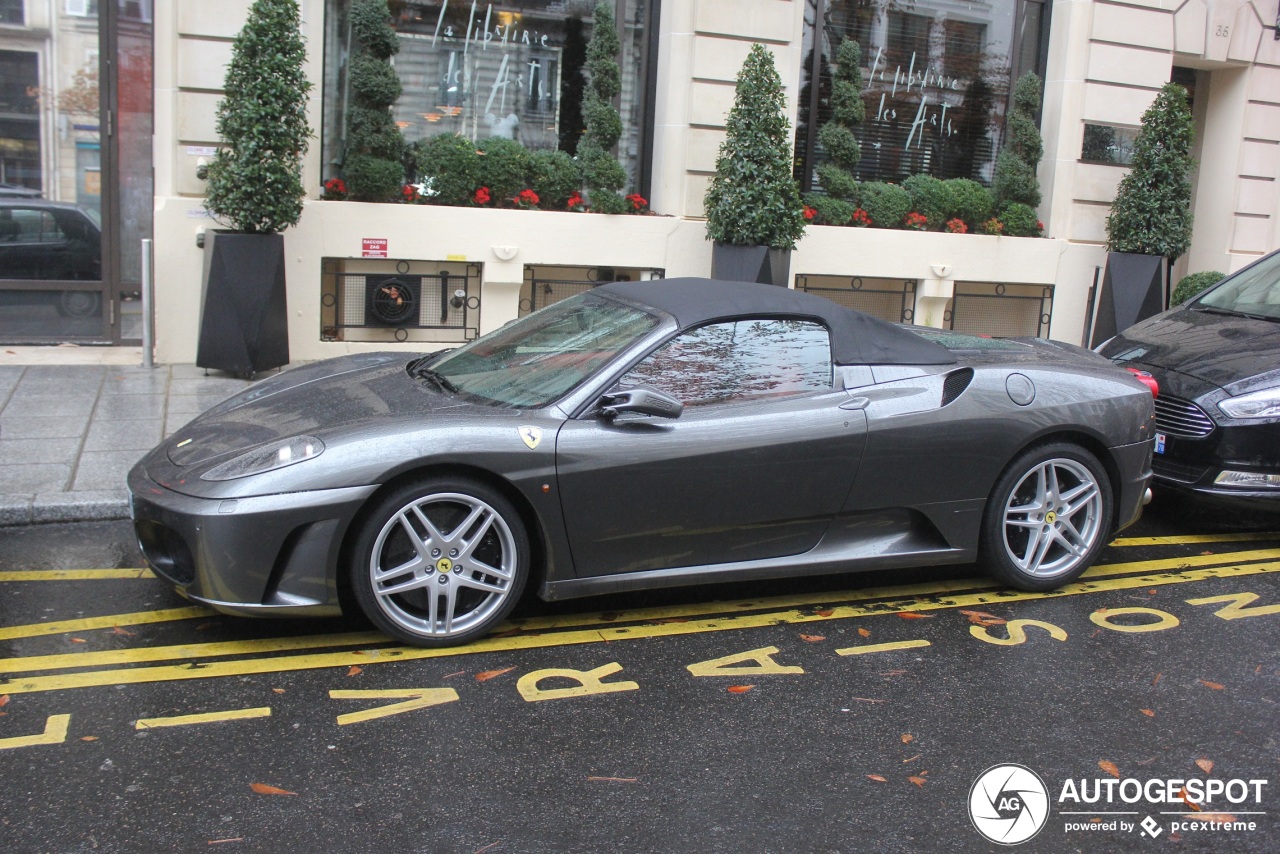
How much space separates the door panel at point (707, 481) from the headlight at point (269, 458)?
921mm

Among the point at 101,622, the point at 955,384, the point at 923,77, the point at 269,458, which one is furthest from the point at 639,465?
the point at 923,77

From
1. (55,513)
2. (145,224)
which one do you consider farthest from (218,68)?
(55,513)

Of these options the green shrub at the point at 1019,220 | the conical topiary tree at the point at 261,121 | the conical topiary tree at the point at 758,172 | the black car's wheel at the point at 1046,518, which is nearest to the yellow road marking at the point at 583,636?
the black car's wheel at the point at 1046,518

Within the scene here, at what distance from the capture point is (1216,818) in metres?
3.54

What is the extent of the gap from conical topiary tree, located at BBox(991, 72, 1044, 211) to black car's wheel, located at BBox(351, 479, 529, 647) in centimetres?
991

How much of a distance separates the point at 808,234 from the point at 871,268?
0.81 metres

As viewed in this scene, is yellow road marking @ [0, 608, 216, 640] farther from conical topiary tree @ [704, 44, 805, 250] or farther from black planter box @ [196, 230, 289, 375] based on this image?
conical topiary tree @ [704, 44, 805, 250]

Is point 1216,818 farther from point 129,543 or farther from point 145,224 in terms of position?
point 145,224

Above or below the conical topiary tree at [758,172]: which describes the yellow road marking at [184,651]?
below

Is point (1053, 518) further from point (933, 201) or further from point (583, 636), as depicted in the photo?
point (933, 201)

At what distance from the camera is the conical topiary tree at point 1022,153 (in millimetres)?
12891

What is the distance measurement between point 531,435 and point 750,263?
6.54 metres

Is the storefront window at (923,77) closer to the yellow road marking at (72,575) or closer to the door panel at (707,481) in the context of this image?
the door panel at (707,481)

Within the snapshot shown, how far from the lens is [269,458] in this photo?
4.43 meters
